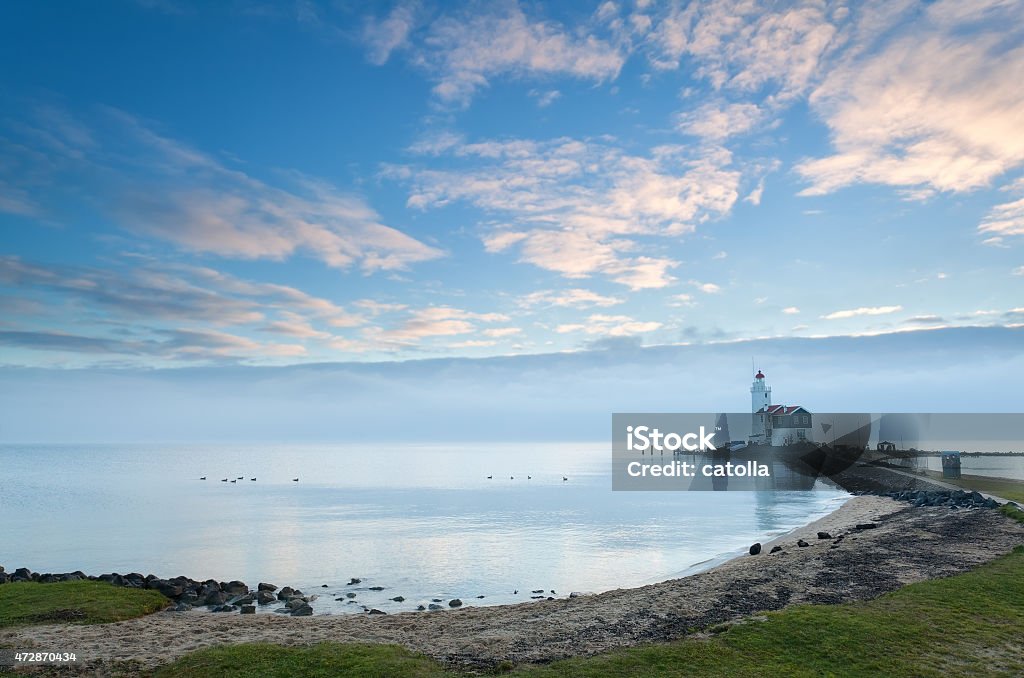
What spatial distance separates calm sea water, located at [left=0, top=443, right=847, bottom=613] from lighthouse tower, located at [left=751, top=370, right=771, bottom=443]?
5380cm

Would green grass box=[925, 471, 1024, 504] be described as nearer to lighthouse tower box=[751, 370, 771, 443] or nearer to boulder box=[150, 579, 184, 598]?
boulder box=[150, 579, 184, 598]

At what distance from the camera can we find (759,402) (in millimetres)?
143625

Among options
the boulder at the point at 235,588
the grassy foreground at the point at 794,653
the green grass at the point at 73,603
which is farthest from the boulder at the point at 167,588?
the grassy foreground at the point at 794,653

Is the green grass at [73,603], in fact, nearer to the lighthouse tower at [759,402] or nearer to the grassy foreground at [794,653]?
the grassy foreground at [794,653]

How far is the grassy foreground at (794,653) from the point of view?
45.0ft

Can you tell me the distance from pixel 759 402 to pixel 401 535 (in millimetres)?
115435

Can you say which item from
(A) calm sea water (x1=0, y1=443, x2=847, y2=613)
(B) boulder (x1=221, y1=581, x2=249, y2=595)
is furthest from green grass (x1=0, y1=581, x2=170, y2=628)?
(A) calm sea water (x1=0, y1=443, x2=847, y2=613)

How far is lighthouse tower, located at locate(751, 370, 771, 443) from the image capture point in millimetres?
141625

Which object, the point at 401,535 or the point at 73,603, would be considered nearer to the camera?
the point at 73,603

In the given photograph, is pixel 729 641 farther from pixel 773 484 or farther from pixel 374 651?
pixel 773 484

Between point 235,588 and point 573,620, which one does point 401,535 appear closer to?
point 235,588

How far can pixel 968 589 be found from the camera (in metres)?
19.0

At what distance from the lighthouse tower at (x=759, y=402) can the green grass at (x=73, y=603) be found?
→ 5394 inches

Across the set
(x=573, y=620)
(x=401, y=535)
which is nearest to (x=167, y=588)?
(x=573, y=620)
